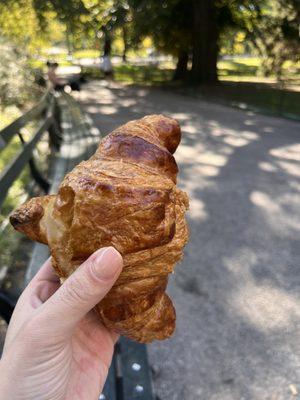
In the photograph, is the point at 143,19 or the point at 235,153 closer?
the point at 235,153

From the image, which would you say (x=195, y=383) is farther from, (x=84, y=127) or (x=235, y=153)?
(x=235, y=153)

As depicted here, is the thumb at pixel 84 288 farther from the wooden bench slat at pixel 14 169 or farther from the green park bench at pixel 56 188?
the wooden bench slat at pixel 14 169

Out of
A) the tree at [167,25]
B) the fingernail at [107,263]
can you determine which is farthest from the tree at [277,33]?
the fingernail at [107,263]

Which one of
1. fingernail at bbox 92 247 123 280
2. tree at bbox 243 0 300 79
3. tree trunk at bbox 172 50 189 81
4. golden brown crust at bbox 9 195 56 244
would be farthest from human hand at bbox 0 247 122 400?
tree trunk at bbox 172 50 189 81

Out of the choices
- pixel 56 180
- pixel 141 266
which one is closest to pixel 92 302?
pixel 141 266

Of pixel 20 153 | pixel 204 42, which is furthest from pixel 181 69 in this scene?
pixel 20 153
